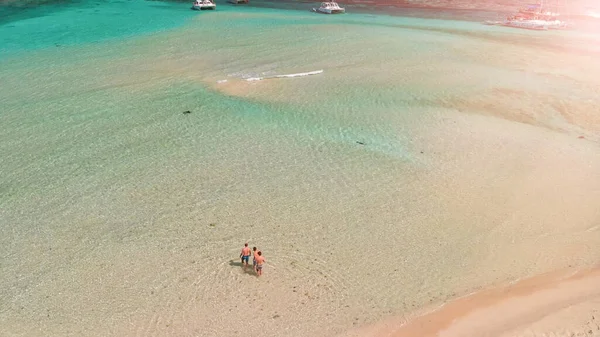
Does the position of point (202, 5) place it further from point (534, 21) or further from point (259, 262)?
point (259, 262)

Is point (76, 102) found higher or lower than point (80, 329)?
higher

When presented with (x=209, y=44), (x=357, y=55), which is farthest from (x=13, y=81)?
(x=357, y=55)

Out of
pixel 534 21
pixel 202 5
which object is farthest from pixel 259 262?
pixel 202 5

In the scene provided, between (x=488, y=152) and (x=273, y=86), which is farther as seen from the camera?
(x=273, y=86)

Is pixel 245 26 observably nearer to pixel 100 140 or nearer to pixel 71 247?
pixel 100 140

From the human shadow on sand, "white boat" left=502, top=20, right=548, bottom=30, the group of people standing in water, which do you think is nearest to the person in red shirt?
the group of people standing in water

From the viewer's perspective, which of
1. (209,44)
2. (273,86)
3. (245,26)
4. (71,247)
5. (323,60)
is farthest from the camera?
(245,26)
